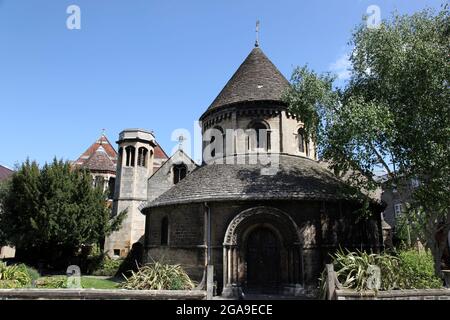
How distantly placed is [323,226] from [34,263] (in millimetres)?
21148

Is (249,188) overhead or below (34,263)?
overhead

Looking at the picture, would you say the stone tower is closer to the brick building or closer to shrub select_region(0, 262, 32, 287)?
the brick building

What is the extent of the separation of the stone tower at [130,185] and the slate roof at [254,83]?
32.4 ft

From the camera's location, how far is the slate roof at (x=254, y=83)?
20.4 meters

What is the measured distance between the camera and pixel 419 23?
14.5 metres

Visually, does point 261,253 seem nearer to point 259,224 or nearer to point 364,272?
point 259,224

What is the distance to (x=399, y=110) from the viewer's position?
14.0m

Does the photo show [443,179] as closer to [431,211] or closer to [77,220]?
[431,211]

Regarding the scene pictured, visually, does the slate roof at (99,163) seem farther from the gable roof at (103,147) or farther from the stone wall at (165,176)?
the stone wall at (165,176)

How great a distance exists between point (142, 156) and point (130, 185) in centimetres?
289

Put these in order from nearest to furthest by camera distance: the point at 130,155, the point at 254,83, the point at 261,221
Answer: the point at 261,221 → the point at 254,83 → the point at 130,155

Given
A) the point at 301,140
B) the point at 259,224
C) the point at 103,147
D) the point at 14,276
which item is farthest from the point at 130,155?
the point at 259,224

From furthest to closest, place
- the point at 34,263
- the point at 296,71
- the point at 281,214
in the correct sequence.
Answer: the point at 34,263 < the point at 296,71 < the point at 281,214
